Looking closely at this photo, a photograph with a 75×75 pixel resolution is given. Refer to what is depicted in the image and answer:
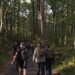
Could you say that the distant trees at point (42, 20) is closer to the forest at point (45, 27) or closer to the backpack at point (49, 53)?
the forest at point (45, 27)

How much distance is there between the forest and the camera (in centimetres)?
2305

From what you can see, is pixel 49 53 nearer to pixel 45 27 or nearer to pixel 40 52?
pixel 40 52

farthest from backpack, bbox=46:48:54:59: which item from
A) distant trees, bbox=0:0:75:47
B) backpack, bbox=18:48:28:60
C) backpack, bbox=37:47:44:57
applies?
distant trees, bbox=0:0:75:47

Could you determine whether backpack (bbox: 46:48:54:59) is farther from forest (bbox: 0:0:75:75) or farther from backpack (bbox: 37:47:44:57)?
forest (bbox: 0:0:75:75)

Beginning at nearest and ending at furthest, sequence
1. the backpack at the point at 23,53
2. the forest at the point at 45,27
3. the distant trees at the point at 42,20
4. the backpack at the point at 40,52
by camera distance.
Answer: the backpack at the point at 40,52 → the backpack at the point at 23,53 → the forest at the point at 45,27 → the distant trees at the point at 42,20

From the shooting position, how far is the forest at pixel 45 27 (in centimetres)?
2305

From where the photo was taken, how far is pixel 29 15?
281ft

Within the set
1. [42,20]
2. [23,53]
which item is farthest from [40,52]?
[42,20]

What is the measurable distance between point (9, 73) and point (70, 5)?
2438 centimetres

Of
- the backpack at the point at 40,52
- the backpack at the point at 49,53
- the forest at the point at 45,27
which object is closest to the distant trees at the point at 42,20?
the forest at the point at 45,27

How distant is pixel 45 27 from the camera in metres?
23.3

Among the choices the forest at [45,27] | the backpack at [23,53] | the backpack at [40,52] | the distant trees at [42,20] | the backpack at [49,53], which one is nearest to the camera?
the backpack at [40,52]

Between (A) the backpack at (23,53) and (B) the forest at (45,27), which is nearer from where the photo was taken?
(A) the backpack at (23,53)

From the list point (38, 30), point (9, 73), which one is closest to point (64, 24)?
point (38, 30)
